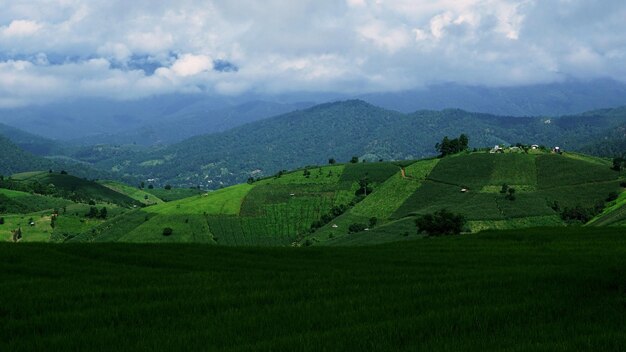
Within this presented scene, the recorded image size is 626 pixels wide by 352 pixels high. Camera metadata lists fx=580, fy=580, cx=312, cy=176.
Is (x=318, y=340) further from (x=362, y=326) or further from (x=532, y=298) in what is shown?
(x=532, y=298)

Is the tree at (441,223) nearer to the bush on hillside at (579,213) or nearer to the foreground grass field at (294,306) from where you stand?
the bush on hillside at (579,213)

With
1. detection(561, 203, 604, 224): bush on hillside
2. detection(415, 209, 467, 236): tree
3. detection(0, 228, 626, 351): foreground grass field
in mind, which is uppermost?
detection(0, 228, 626, 351): foreground grass field

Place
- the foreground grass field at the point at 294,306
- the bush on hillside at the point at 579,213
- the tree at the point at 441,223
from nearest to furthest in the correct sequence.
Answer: the foreground grass field at the point at 294,306 → the tree at the point at 441,223 → the bush on hillside at the point at 579,213

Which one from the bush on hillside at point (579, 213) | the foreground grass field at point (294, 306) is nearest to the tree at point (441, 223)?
the bush on hillside at point (579, 213)

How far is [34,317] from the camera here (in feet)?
67.3

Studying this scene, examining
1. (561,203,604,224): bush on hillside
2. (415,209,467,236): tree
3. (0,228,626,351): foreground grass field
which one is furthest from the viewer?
(561,203,604,224): bush on hillside

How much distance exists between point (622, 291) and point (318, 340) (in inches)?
558

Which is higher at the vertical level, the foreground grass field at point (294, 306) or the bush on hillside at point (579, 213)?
the foreground grass field at point (294, 306)

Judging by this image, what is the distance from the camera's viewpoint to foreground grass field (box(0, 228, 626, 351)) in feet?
55.5

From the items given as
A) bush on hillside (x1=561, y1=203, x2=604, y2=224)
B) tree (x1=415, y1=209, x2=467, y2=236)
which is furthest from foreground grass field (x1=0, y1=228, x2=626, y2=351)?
bush on hillside (x1=561, y1=203, x2=604, y2=224)

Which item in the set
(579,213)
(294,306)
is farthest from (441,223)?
(294,306)

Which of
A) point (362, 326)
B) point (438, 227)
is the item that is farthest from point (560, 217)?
point (362, 326)

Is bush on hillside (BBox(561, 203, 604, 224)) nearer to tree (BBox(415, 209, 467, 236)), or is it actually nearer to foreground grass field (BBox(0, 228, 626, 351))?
tree (BBox(415, 209, 467, 236))

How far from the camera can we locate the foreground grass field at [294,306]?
1692 centimetres
